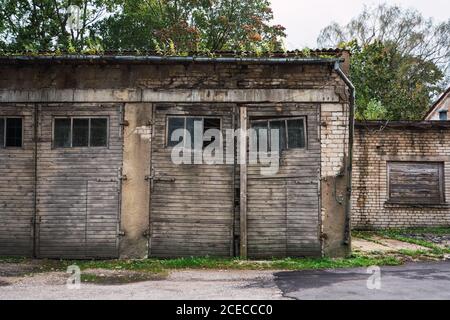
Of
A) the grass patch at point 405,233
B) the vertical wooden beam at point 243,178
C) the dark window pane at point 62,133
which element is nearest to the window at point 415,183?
the grass patch at point 405,233

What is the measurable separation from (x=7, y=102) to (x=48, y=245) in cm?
317

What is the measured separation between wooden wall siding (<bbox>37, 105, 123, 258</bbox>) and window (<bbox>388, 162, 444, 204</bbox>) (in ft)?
32.4

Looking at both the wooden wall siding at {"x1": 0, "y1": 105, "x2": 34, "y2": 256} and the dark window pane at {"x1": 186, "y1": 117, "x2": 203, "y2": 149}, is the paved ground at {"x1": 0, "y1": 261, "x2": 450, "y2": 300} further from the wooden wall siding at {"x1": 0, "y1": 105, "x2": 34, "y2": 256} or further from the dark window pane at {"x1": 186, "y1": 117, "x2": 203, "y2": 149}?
the dark window pane at {"x1": 186, "y1": 117, "x2": 203, "y2": 149}

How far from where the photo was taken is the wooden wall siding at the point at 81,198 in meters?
9.53

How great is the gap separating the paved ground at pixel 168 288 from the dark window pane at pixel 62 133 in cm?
286

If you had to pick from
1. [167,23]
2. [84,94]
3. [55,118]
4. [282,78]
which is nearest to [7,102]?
[55,118]

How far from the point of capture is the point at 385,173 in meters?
15.4

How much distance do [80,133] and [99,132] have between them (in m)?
0.41

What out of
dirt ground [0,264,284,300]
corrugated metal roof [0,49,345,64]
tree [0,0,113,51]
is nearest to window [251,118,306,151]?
corrugated metal roof [0,49,345,64]

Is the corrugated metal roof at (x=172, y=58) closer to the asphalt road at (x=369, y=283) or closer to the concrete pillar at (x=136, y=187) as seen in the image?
the concrete pillar at (x=136, y=187)

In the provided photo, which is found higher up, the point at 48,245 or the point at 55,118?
the point at 55,118

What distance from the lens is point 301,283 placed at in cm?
725

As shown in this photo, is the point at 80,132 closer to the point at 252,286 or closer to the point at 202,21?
the point at 252,286
